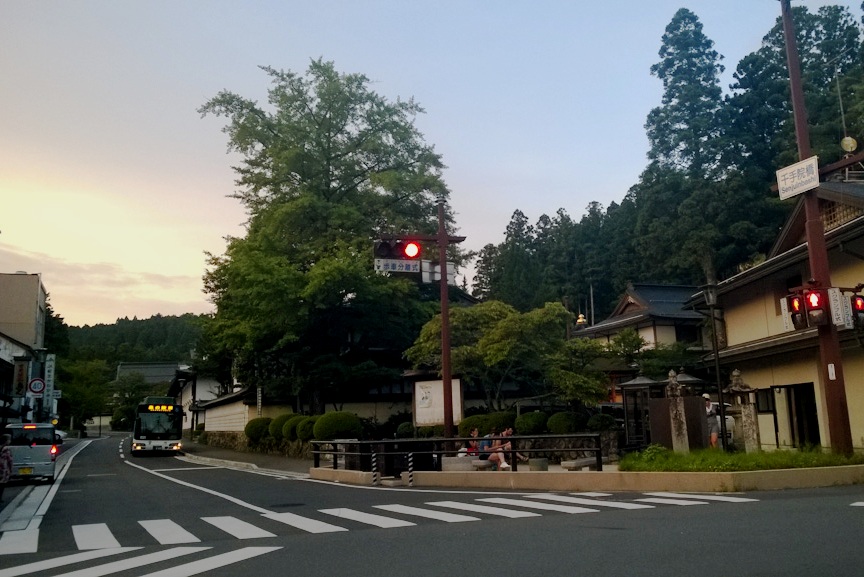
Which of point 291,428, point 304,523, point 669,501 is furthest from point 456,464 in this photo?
point 291,428

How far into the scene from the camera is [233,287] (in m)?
34.3

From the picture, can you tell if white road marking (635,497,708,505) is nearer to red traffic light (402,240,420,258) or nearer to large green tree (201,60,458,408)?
red traffic light (402,240,420,258)

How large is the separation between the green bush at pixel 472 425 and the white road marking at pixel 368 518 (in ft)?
37.8

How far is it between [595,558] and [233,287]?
29007 mm

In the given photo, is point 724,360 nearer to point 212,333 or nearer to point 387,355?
point 387,355

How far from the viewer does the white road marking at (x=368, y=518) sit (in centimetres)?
1109

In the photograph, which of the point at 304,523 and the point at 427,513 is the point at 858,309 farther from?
the point at 304,523

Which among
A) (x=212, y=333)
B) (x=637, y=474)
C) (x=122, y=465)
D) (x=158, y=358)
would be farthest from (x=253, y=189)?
(x=158, y=358)

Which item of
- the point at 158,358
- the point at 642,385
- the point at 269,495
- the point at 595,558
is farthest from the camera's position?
the point at 158,358

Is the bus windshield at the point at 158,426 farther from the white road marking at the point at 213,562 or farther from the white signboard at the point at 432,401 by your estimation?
the white road marking at the point at 213,562

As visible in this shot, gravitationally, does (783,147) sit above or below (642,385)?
above

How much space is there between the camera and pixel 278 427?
34.7 m

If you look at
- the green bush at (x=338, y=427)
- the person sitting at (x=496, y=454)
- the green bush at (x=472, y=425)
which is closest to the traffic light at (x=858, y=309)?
the person sitting at (x=496, y=454)

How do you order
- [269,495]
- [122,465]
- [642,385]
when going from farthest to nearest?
[122,465] → [642,385] → [269,495]
